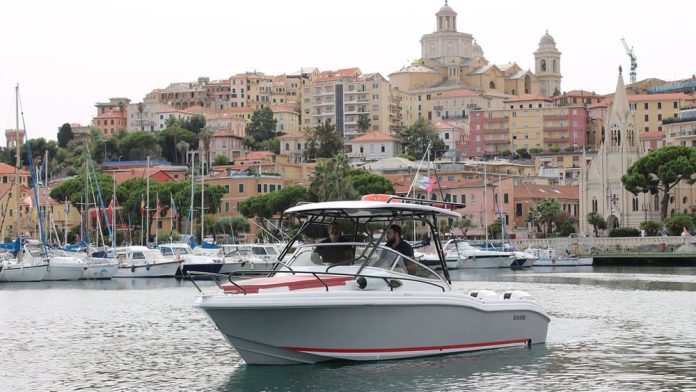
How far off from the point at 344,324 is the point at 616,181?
4237 inches

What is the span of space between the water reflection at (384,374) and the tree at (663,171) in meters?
88.0

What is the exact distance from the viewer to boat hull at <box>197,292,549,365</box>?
75.2ft

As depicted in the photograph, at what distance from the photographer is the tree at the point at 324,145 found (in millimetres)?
184625

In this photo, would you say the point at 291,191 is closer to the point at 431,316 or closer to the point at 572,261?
the point at 572,261

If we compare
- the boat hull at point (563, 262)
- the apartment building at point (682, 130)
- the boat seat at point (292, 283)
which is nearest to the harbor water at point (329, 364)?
the boat seat at point (292, 283)

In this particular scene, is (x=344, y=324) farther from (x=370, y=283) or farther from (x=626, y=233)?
(x=626, y=233)

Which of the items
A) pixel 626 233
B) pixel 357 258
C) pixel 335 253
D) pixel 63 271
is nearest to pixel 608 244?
pixel 626 233

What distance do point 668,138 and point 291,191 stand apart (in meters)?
59.2

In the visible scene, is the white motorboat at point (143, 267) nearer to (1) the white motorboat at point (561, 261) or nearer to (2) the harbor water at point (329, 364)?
(1) the white motorboat at point (561, 261)

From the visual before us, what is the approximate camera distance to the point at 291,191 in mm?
117750

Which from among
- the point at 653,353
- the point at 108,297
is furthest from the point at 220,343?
the point at 108,297

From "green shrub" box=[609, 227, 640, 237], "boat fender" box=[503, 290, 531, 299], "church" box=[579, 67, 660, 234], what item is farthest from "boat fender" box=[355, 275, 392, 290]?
"church" box=[579, 67, 660, 234]

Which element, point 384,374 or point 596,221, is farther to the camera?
point 596,221

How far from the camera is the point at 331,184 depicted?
98.0 meters
